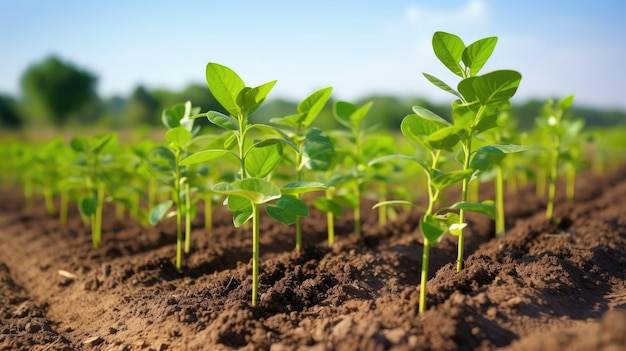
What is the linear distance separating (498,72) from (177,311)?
2191mm

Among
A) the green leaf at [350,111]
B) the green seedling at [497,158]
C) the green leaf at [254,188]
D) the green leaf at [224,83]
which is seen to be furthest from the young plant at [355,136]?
the green leaf at [254,188]

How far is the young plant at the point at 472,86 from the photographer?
2.55 meters

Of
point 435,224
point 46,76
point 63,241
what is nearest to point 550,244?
A: point 435,224

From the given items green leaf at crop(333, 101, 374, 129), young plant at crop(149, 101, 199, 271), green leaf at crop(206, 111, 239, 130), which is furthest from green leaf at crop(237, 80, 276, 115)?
green leaf at crop(333, 101, 374, 129)

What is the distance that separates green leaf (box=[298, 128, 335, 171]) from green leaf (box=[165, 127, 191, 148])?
0.79 m

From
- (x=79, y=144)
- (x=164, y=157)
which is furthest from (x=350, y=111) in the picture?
(x=79, y=144)

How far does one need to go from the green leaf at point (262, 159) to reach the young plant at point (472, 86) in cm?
91

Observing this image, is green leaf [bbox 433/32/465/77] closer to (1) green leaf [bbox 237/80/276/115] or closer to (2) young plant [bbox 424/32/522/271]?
(2) young plant [bbox 424/32/522/271]

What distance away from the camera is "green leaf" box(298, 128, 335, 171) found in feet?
11.5

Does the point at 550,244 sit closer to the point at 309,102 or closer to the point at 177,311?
the point at 309,102

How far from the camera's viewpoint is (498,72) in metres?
2.49

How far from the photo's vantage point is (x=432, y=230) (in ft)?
8.04

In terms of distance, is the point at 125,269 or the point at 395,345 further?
the point at 125,269

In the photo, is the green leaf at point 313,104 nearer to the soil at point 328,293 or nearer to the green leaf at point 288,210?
the green leaf at point 288,210
